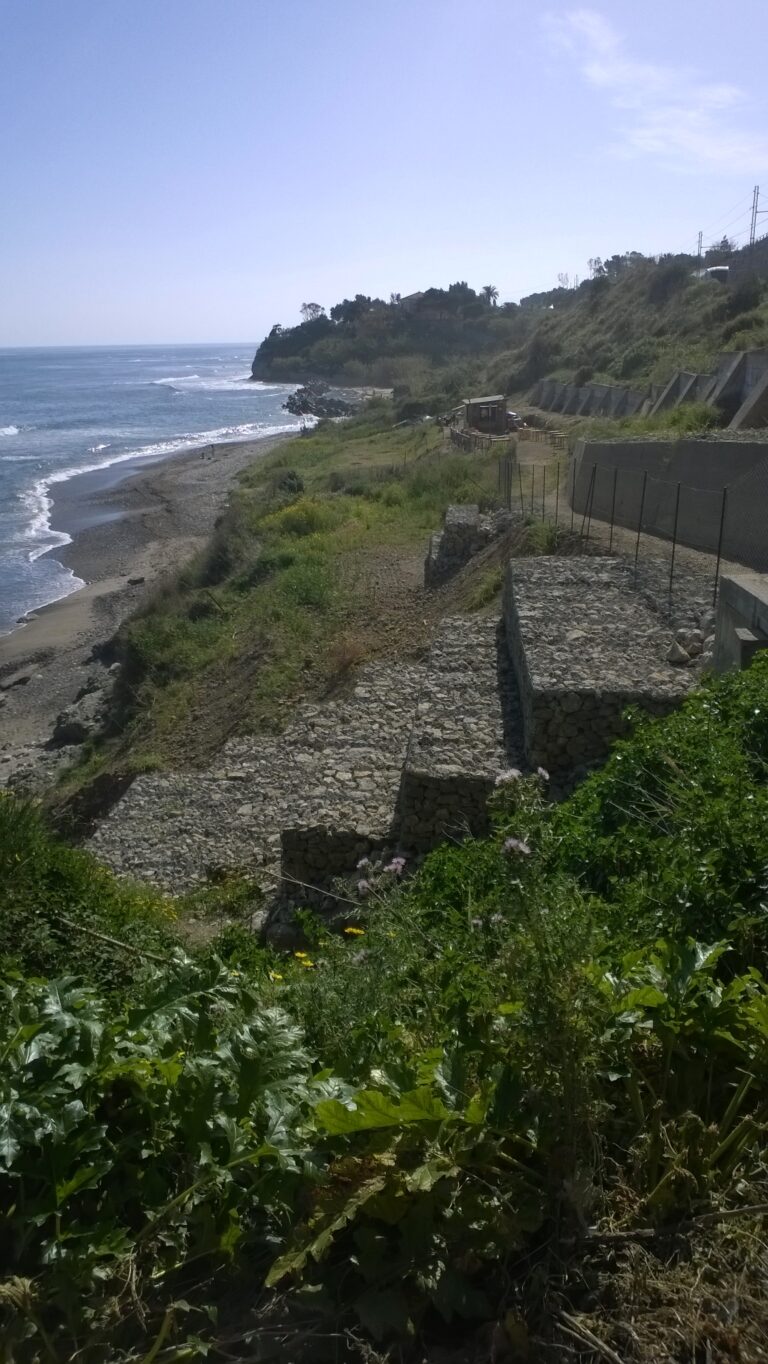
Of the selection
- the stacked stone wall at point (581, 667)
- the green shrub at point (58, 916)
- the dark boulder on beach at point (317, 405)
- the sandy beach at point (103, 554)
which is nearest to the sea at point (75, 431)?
the sandy beach at point (103, 554)

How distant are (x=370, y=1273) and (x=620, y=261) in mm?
123056

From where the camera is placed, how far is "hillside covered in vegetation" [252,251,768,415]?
3962cm

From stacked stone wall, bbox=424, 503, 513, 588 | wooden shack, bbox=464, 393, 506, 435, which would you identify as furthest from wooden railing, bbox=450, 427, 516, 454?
stacked stone wall, bbox=424, 503, 513, 588

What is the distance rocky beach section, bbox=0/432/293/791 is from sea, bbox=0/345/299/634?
3.45ft

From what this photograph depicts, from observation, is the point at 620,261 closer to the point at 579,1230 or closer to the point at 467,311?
the point at 467,311

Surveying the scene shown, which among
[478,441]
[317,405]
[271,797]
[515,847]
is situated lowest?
[317,405]

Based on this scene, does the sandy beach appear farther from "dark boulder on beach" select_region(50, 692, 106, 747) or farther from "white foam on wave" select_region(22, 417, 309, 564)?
"dark boulder on beach" select_region(50, 692, 106, 747)

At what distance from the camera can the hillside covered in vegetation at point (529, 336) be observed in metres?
39.6

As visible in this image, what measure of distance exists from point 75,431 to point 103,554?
146 feet

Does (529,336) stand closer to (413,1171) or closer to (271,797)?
(271,797)

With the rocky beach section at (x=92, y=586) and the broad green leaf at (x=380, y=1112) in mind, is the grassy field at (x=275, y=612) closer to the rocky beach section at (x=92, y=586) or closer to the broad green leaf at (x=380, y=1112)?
the rocky beach section at (x=92, y=586)

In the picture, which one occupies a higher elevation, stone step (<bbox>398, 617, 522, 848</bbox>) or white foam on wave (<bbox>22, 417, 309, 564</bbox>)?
stone step (<bbox>398, 617, 522, 848</bbox>)

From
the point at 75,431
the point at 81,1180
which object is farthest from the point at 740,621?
the point at 75,431

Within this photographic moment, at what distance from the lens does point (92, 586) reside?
99.8 ft
